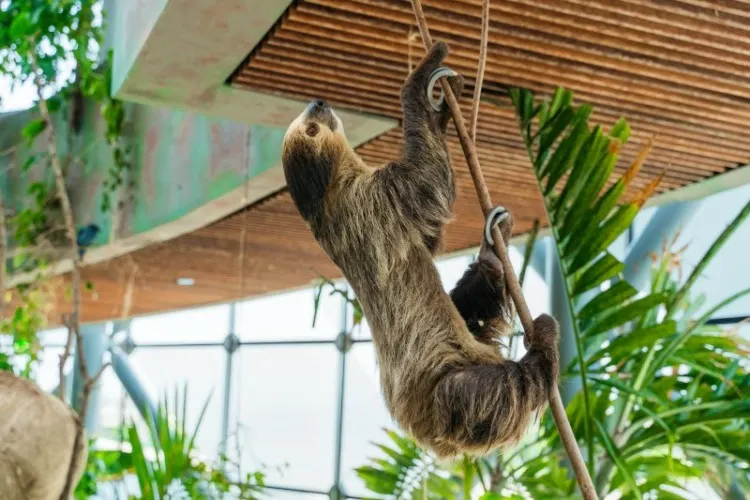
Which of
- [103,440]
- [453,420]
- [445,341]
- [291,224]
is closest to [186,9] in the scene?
[445,341]

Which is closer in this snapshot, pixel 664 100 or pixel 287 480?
pixel 664 100

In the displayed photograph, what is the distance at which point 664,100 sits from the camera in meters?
3.24

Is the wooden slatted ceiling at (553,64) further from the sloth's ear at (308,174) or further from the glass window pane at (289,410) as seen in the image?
the glass window pane at (289,410)

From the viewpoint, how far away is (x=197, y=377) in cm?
1063

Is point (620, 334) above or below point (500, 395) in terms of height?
above

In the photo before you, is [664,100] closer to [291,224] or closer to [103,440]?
[291,224]

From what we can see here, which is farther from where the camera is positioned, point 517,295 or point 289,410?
point 289,410

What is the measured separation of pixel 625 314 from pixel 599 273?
0.58 ft

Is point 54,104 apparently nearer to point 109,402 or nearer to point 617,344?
point 617,344

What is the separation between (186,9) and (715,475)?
312 centimetres

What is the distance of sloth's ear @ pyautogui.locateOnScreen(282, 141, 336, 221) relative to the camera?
2338 mm

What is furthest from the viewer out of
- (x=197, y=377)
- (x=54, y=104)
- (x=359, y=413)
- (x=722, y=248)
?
(x=197, y=377)

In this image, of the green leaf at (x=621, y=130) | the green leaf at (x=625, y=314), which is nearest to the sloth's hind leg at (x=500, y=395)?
the green leaf at (x=625, y=314)

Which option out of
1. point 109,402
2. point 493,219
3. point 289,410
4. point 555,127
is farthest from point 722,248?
point 109,402
